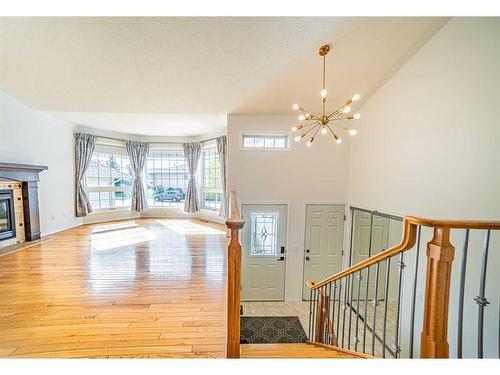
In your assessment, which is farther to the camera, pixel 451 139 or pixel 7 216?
pixel 7 216

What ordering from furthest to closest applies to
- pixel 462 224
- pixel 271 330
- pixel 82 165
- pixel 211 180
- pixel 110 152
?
pixel 211 180 < pixel 110 152 < pixel 82 165 < pixel 271 330 < pixel 462 224

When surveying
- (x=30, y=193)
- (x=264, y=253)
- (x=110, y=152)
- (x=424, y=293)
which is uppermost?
(x=110, y=152)

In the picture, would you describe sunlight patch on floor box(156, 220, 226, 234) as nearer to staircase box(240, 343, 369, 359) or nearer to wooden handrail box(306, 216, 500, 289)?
staircase box(240, 343, 369, 359)

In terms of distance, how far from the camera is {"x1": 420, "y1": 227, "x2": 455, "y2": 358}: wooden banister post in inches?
39.4

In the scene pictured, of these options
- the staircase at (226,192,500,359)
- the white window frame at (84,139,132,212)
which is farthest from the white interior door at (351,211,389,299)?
the white window frame at (84,139,132,212)

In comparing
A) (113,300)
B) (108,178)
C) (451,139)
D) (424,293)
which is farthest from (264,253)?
(108,178)

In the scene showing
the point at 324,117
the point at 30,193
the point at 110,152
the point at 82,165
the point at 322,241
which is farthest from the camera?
the point at 110,152

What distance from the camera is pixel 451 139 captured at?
2.39 m

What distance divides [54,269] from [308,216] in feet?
14.6

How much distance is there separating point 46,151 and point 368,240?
743 cm

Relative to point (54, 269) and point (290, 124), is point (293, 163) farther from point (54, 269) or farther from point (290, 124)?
point (54, 269)

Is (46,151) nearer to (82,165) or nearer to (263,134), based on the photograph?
(82,165)

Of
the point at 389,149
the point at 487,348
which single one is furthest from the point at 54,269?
the point at 389,149

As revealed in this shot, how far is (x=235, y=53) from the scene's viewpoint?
286 cm
